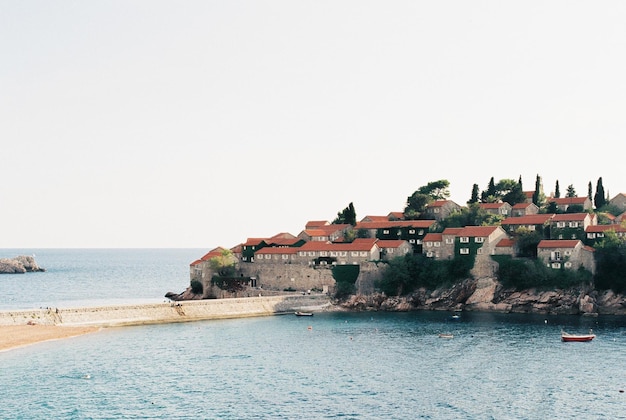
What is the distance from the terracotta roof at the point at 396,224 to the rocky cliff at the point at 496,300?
54.1 ft

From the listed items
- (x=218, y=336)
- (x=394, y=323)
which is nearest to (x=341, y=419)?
(x=218, y=336)

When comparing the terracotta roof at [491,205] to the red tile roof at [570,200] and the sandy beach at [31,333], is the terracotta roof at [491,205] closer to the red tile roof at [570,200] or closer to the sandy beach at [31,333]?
the red tile roof at [570,200]

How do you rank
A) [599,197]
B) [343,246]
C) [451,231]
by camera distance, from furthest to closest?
1. [599,197]
2. [343,246]
3. [451,231]

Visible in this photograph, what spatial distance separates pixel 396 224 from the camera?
13462 cm

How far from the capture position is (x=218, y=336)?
294ft

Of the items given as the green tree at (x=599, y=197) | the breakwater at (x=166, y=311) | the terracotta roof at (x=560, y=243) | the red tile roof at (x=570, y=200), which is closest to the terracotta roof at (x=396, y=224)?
the breakwater at (x=166, y=311)

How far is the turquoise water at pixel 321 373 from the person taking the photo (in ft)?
Answer: 181

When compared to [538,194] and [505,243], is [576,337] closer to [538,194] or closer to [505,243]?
[505,243]

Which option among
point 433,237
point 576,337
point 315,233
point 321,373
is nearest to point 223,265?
point 315,233

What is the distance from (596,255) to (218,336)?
193 feet

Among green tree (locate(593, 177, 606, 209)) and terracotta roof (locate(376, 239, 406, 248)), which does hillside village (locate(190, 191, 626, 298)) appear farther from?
green tree (locate(593, 177, 606, 209))

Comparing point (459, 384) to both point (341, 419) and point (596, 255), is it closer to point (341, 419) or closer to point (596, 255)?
point (341, 419)

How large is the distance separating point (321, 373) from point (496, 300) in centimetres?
5392

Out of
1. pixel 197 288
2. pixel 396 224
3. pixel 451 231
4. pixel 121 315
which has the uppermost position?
pixel 396 224
